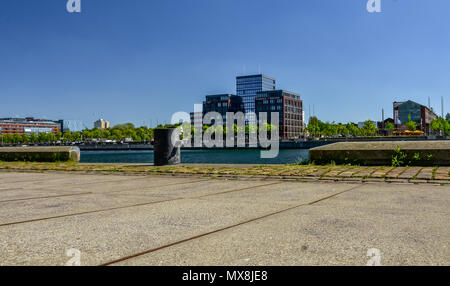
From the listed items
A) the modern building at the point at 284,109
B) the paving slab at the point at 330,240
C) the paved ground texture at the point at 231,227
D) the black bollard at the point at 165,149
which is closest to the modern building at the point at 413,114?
the modern building at the point at 284,109

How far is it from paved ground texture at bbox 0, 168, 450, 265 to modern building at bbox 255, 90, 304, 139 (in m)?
172

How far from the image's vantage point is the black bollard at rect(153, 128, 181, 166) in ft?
49.5

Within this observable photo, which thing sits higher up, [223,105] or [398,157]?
[223,105]

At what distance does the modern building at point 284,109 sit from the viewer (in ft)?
592

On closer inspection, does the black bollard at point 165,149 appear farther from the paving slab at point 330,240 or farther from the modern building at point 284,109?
the modern building at point 284,109

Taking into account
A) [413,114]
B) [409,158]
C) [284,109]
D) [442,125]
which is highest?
[284,109]

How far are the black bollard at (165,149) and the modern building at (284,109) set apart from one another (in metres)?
164

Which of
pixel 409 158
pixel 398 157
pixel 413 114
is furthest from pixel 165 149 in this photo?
pixel 413 114

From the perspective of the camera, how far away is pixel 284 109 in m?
181

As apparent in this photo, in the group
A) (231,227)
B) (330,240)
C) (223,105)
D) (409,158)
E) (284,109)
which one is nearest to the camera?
(330,240)

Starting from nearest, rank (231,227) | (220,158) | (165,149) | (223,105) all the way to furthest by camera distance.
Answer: (231,227) < (165,149) < (220,158) < (223,105)

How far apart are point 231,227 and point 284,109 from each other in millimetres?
180221

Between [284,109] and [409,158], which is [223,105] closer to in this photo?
[284,109]
